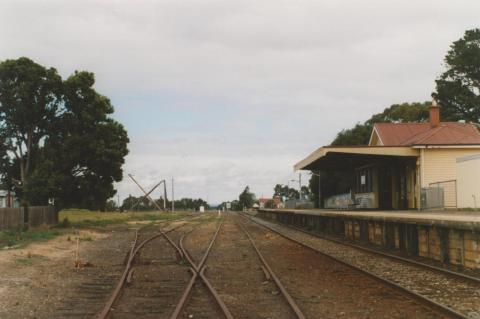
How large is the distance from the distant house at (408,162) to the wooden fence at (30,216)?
588 inches

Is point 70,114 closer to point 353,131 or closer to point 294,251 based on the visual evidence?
point 294,251

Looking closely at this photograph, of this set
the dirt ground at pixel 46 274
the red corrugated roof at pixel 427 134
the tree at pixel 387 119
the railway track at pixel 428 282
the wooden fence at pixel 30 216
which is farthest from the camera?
the tree at pixel 387 119

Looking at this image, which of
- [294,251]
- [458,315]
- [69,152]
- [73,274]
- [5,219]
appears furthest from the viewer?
[69,152]

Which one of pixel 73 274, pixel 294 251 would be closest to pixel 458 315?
pixel 73 274

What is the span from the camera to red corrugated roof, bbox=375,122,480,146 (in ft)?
99.6

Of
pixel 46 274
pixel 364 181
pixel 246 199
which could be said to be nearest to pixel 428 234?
pixel 46 274

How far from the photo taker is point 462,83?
222 ft

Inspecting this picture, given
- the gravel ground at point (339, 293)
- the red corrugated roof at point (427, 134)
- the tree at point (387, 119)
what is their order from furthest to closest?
the tree at point (387, 119)
the red corrugated roof at point (427, 134)
the gravel ground at point (339, 293)

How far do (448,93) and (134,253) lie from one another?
192 ft

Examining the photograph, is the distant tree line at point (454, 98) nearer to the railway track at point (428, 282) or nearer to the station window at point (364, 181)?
the station window at point (364, 181)

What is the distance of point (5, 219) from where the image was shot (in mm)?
27141

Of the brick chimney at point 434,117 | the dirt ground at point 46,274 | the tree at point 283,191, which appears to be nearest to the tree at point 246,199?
the tree at point 283,191

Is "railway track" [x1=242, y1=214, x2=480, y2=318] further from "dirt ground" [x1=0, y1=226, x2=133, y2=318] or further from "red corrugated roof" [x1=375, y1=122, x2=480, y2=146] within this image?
"red corrugated roof" [x1=375, y1=122, x2=480, y2=146]

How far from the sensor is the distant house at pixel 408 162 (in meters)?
27.9
